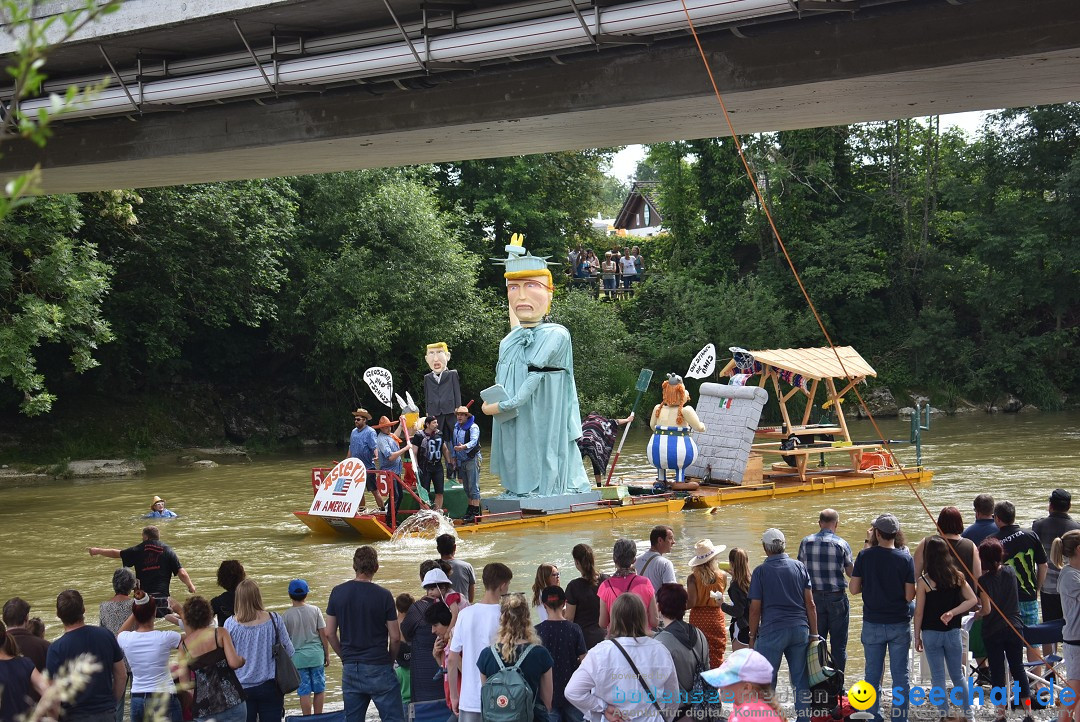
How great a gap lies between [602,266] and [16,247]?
23536 millimetres

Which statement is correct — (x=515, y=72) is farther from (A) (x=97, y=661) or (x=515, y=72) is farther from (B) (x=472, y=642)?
(A) (x=97, y=661)

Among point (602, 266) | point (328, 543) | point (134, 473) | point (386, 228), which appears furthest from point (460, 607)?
point (602, 266)

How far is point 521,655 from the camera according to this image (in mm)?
6207

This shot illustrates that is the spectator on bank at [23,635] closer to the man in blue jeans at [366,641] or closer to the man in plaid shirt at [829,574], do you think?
the man in blue jeans at [366,641]

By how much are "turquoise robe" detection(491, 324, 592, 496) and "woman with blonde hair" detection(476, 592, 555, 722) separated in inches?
431

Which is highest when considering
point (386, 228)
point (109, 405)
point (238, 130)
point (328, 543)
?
point (386, 228)

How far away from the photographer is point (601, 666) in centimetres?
583

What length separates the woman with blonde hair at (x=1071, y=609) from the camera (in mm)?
7207

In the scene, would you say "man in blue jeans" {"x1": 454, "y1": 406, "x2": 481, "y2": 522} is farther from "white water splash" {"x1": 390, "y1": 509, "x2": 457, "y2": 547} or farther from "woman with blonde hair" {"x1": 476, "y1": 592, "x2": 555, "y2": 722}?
"woman with blonde hair" {"x1": 476, "y1": 592, "x2": 555, "y2": 722}

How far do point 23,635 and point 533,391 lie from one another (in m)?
10.4

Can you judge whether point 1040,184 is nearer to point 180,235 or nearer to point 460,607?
point 180,235

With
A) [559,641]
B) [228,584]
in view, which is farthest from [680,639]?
[228,584]

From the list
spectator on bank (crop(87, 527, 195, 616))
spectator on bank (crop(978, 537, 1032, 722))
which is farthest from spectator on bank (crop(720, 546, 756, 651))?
spectator on bank (crop(87, 527, 195, 616))

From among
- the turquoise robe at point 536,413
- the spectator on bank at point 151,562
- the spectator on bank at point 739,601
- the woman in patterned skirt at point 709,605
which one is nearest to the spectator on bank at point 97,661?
the spectator on bank at point 151,562
